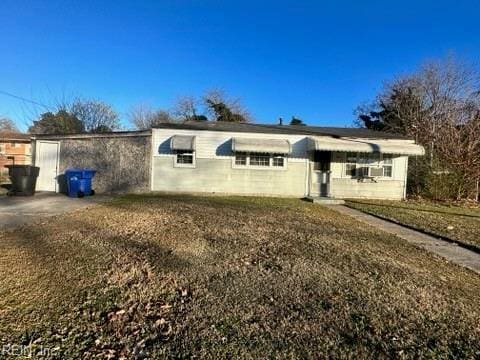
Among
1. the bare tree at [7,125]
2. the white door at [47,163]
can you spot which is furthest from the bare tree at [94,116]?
the bare tree at [7,125]

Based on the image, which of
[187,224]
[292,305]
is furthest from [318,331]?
[187,224]

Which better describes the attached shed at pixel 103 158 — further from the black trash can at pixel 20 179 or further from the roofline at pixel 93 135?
the black trash can at pixel 20 179

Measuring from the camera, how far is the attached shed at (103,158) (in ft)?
47.2

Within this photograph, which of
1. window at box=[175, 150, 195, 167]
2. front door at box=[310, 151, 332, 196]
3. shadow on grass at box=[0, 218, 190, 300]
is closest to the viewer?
shadow on grass at box=[0, 218, 190, 300]

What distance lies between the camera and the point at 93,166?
14.5 m

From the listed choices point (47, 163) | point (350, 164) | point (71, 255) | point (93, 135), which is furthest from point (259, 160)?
point (71, 255)

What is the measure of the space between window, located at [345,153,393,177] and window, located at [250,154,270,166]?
3878 mm

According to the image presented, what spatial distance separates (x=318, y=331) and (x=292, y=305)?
54 cm

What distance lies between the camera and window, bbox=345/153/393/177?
1535cm

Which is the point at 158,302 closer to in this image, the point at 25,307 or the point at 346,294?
the point at 25,307

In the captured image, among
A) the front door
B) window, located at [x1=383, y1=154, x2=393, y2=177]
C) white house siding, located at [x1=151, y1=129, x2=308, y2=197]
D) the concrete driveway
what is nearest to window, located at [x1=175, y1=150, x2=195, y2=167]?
white house siding, located at [x1=151, y1=129, x2=308, y2=197]

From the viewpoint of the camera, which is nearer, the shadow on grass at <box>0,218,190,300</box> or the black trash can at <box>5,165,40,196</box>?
the shadow on grass at <box>0,218,190,300</box>

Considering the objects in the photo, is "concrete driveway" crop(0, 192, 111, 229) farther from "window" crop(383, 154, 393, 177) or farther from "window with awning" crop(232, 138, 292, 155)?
"window" crop(383, 154, 393, 177)

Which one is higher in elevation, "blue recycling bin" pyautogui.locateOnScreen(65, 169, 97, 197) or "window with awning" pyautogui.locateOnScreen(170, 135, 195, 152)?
"window with awning" pyautogui.locateOnScreen(170, 135, 195, 152)
